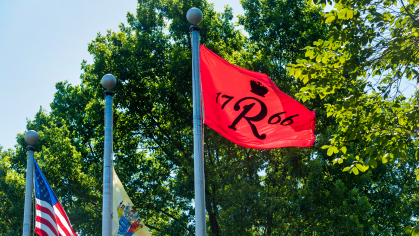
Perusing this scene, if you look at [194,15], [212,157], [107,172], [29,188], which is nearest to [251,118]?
[194,15]

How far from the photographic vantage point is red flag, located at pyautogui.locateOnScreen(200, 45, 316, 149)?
26.0ft

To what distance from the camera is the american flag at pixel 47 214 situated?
34.3 feet

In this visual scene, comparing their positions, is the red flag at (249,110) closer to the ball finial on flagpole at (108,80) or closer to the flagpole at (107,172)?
the flagpole at (107,172)

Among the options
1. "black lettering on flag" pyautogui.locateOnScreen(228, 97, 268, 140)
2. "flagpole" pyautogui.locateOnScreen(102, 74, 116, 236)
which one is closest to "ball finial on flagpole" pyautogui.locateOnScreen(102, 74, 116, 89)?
"flagpole" pyautogui.locateOnScreen(102, 74, 116, 236)

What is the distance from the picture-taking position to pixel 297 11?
2084cm

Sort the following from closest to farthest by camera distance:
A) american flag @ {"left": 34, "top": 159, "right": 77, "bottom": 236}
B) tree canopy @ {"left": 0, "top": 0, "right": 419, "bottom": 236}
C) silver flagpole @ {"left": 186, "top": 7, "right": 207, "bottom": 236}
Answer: silver flagpole @ {"left": 186, "top": 7, "right": 207, "bottom": 236}
american flag @ {"left": 34, "top": 159, "right": 77, "bottom": 236}
tree canopy @ {"left": 0, "top": 0, "right": 419, "bottom": 236}

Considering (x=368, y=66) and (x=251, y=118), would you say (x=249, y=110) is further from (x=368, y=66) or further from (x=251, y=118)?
(x=368, y=66)

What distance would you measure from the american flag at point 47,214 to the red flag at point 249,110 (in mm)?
5625

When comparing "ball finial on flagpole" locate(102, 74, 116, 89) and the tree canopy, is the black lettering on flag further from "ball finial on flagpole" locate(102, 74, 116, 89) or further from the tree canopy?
the tree canopy

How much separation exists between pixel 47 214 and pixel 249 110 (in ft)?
20.7

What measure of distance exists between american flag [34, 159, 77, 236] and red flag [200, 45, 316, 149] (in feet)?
Answer: 18.5

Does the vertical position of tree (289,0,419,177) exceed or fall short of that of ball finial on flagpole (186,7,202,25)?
it falls short

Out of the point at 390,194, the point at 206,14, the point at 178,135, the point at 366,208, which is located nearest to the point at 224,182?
the point at 178,135

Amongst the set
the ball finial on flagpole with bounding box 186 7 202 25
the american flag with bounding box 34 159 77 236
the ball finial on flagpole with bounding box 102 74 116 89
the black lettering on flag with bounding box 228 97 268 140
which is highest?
the ball finial on flagpole with bounding box 102 74 116 89
